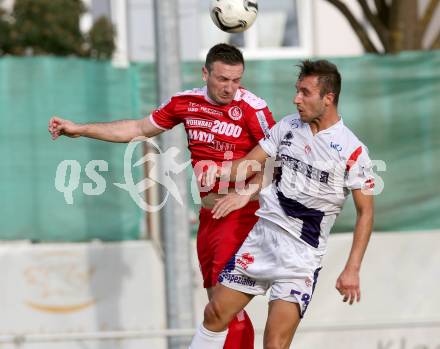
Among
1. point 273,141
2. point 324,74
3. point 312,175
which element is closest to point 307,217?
point 312,175

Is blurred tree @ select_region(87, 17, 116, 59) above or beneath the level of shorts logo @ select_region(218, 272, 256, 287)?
above

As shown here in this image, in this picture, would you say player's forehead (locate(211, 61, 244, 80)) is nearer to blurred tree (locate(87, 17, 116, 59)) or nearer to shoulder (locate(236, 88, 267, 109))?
shoulder (locate(236, 88, 267, 109))

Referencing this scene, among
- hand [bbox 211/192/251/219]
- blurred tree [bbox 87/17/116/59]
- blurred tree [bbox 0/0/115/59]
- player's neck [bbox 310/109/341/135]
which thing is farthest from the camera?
blurred tree [bbox 0/0/115/59]

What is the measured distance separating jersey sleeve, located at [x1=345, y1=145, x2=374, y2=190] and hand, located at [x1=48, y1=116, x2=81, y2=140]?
1754mm

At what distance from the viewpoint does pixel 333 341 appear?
32.7 ft

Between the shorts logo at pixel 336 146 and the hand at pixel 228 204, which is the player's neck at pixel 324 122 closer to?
the shorts logo at pixel 336 146

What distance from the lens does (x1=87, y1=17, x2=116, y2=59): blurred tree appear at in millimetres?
18266

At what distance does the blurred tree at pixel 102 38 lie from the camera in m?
18.3

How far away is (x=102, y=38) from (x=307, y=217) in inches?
469

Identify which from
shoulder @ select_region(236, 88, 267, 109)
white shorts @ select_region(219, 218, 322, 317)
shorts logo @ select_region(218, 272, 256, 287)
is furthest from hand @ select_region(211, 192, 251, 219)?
shoulder @ select_region(236, 88, 267, 109)

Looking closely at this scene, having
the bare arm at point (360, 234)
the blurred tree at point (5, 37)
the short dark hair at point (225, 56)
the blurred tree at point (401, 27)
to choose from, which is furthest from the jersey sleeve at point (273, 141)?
the blurred tree at point (5, 37)

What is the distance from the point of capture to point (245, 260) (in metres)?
7.05

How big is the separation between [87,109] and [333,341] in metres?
2.90

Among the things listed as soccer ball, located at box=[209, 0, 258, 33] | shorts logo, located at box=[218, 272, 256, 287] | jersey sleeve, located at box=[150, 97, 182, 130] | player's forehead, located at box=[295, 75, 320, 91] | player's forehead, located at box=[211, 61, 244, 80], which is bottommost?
shorts logo, located at box=[218, 272, 256, 287]
